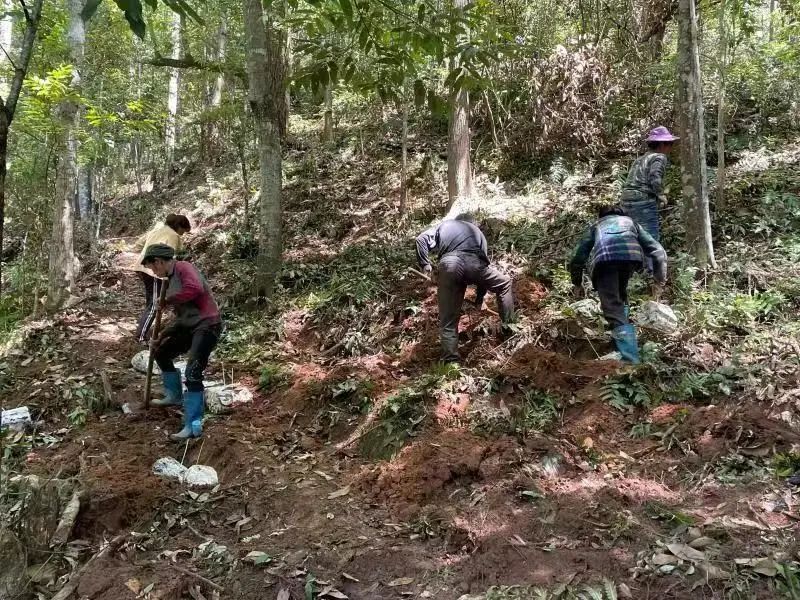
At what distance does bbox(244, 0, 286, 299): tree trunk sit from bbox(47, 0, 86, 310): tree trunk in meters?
2.90

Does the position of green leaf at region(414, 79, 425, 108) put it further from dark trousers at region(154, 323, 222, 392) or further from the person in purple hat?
the person in purple hat

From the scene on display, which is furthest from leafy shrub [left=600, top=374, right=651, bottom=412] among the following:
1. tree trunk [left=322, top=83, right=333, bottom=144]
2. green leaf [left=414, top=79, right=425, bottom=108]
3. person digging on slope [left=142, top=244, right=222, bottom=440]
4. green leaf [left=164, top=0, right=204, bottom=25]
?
tree trunk [left=322, top=83, right=333, bottom=144]

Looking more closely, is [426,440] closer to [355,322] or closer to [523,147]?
[355,322]

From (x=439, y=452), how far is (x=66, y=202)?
25.5 feet

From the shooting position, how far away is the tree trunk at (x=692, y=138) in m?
6.39

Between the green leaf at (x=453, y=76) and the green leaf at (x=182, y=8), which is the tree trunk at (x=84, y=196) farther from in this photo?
the green leaf at (x=182, y=8)

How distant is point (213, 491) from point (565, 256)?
17.3 feet

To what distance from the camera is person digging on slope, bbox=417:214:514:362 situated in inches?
246

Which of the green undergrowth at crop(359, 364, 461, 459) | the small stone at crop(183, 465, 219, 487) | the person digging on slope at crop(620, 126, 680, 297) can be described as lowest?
the small stone at crop(183, 465, 219, 487)

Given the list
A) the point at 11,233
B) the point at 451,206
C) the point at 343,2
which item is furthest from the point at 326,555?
the point at 11,233

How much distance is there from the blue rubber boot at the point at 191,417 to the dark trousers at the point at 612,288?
13.6 feet

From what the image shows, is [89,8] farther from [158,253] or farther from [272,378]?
[272,378]

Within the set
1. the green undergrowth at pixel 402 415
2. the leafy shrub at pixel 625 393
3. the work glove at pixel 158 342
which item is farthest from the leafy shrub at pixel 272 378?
the leafy shrub at pixel 625 393

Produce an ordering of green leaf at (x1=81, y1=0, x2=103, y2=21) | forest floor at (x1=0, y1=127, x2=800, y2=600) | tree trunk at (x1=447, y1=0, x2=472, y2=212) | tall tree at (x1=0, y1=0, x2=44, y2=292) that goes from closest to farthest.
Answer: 1. green leaf at (x1=81, y1=0, x2=103, y2=21)
2. tall tree at (x1=0, y1=0, x2=44, y2=292)
3. forest floor at (x1=0, y1=127, x2=800, y2=600)
4. tree trunk at (x1=447, y1=0, x2=472, y2=212)
